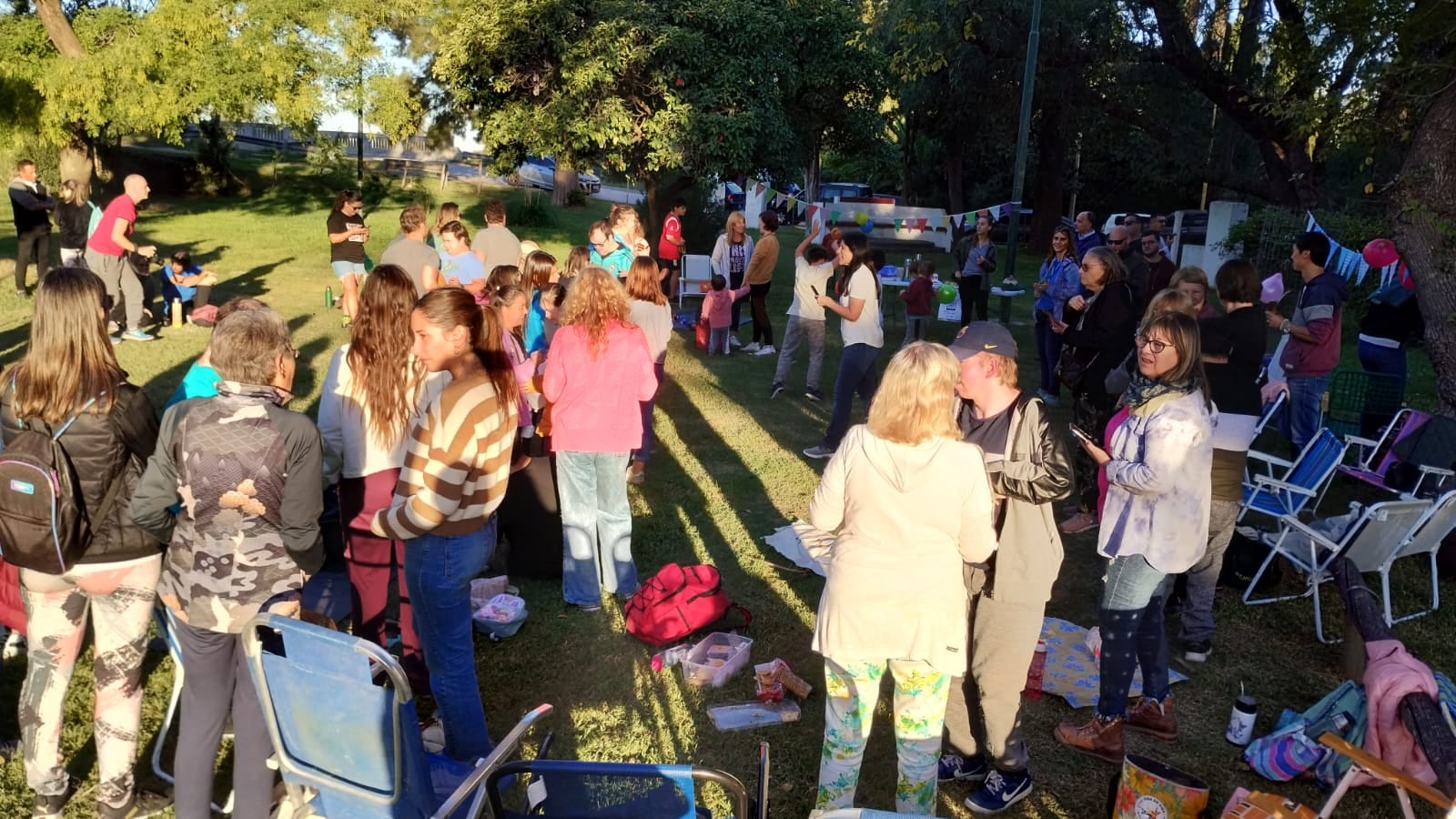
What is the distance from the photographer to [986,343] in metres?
3.37

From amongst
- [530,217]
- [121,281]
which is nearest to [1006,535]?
[121,281]

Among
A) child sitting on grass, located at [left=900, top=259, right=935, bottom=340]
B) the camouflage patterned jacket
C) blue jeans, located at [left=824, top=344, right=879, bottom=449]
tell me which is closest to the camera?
the camouflage patterned jacket

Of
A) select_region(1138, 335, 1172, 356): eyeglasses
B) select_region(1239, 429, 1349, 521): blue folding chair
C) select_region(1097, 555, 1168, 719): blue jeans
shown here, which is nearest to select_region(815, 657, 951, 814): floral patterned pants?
select_region(1097, 555, 1168, 719): blue jeans

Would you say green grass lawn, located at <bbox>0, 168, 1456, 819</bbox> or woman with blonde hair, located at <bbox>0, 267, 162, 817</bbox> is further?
green grass lawn, located at <bbox>0, 168, 1456, 819</bbox>

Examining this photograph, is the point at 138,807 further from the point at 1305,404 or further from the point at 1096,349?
the point at 1305,404

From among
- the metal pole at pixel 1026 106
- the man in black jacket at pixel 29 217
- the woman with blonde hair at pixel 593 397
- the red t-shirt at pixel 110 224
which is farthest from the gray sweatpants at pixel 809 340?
the man in black jacket at pixel 29 217

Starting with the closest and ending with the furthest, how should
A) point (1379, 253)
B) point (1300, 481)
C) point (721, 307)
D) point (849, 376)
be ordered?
1. point (1300, 481)
2. point (849, 376)
3. point (1379, 253)
4. point (721, 307)

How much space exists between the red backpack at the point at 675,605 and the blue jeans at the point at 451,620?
4.39 ft

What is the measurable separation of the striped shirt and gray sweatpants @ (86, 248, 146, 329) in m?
8.63

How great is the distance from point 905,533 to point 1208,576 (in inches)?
103

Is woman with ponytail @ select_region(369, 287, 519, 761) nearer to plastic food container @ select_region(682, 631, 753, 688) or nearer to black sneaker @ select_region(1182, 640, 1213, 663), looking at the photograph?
plastic food container @ select_region(682, 631, 753, 688)

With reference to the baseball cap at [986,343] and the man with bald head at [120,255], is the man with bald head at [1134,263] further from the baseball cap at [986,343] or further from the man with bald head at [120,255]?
the man with bald head at [120,255]

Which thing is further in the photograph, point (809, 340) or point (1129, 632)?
point (809, 340)

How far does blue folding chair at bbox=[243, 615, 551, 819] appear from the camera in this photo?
238cm
